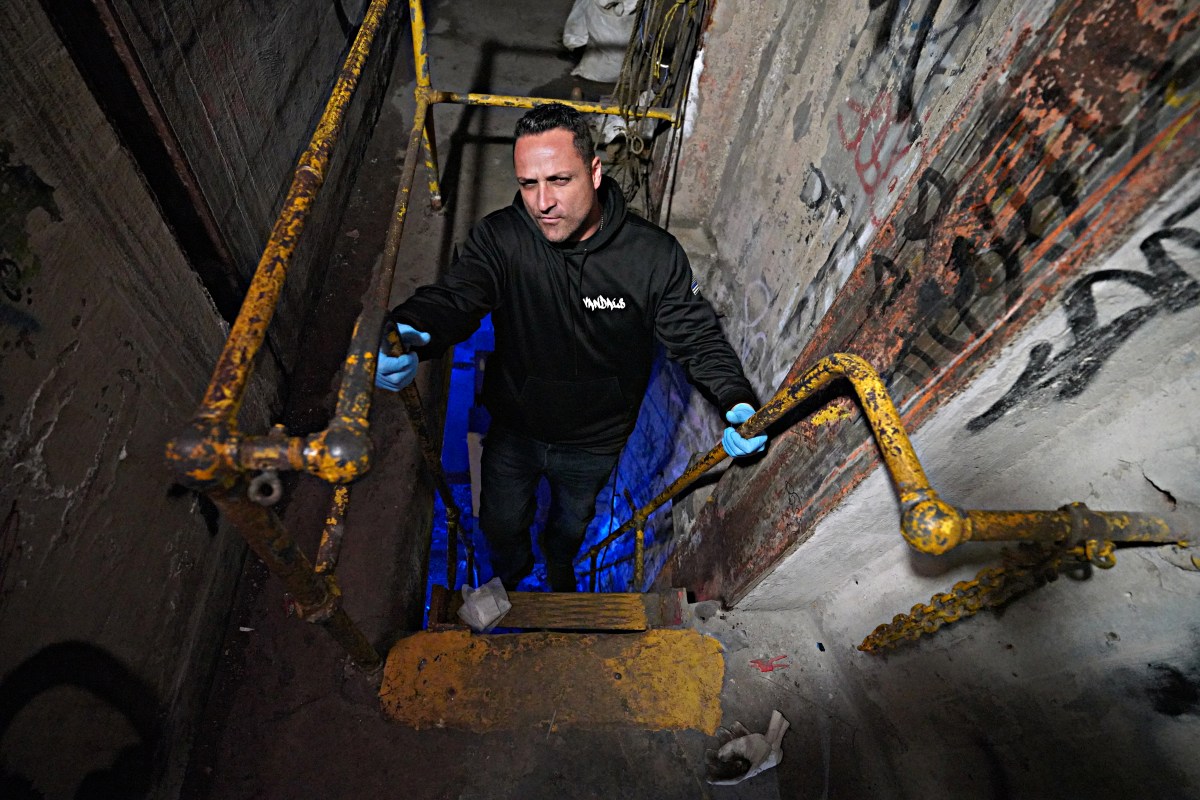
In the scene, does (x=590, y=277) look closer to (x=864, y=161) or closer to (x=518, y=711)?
(x=864, y=161)

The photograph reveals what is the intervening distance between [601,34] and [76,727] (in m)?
5.87

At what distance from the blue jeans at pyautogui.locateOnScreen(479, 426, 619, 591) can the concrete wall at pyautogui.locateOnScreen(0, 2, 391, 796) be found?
139 cm

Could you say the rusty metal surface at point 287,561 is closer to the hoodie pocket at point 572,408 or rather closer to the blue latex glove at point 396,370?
the blue latex glove at point 396,370

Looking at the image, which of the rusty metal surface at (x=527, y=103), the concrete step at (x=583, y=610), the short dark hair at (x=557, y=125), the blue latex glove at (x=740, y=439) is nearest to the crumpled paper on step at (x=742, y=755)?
the concrete step at (x=583, y=610)

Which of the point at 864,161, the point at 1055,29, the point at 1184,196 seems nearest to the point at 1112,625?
the point at 1184,196

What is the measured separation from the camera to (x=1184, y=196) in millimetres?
967

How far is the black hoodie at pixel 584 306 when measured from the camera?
2463 millimetres

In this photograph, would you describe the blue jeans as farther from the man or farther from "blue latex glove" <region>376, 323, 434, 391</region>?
"blue latex glove" <region>376, 323, 434, 391</region>

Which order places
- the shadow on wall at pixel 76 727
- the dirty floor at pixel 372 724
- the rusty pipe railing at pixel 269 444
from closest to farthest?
the rusty pipe railing at pixel 269 444 < the shadow on wall at pixel 76 727 < the dirty floor at pixel 372 724

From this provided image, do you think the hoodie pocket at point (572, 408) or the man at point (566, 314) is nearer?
the man at point (566, 314)

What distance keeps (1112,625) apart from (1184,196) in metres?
1.05

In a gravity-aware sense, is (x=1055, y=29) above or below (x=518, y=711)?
above

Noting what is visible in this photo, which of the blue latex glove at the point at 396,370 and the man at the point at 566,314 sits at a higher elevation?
the man at the point at 566,314

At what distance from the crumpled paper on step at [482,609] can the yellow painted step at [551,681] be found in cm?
33
